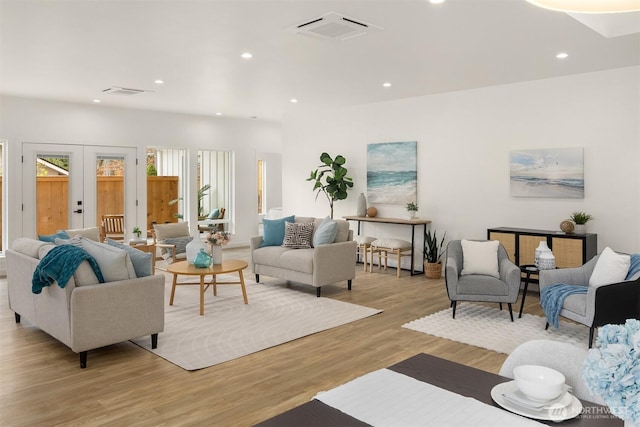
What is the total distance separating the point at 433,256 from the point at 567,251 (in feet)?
6.31

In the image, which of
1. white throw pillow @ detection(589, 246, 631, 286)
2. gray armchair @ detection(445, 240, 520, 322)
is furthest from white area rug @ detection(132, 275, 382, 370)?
white throw pillow @ detection(589, 246, 631, 286)

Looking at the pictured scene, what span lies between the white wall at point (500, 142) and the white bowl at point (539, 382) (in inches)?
202

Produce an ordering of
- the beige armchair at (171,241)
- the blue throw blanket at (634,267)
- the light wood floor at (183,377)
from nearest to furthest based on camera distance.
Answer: the light wood floor at (183,377) → the blue throw blanket at (634,267) → the beige armchair at (171,241)

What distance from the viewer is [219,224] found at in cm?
1035

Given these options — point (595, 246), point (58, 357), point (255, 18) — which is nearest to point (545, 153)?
point (595, 246)

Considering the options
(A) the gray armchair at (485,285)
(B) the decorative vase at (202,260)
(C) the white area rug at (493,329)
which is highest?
(B) the decorative vase at (202,260)

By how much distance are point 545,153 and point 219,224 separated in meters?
6.37

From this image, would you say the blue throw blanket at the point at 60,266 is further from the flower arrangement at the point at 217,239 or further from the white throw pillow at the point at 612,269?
the white throw pillow at the point at 612,269

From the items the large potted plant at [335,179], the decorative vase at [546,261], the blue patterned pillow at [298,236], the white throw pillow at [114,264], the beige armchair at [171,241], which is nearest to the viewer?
the white throw pillow at [114,264]

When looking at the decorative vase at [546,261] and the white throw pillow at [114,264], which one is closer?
the white throw pillow at [114,264]

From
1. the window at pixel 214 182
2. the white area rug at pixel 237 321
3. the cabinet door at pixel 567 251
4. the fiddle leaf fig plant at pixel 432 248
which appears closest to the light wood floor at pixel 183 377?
the white area rug at pixel 237 321

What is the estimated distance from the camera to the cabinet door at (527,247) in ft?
20.0

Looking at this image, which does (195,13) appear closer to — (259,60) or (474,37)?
(259,60)

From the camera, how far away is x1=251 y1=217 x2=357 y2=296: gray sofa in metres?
6.00
